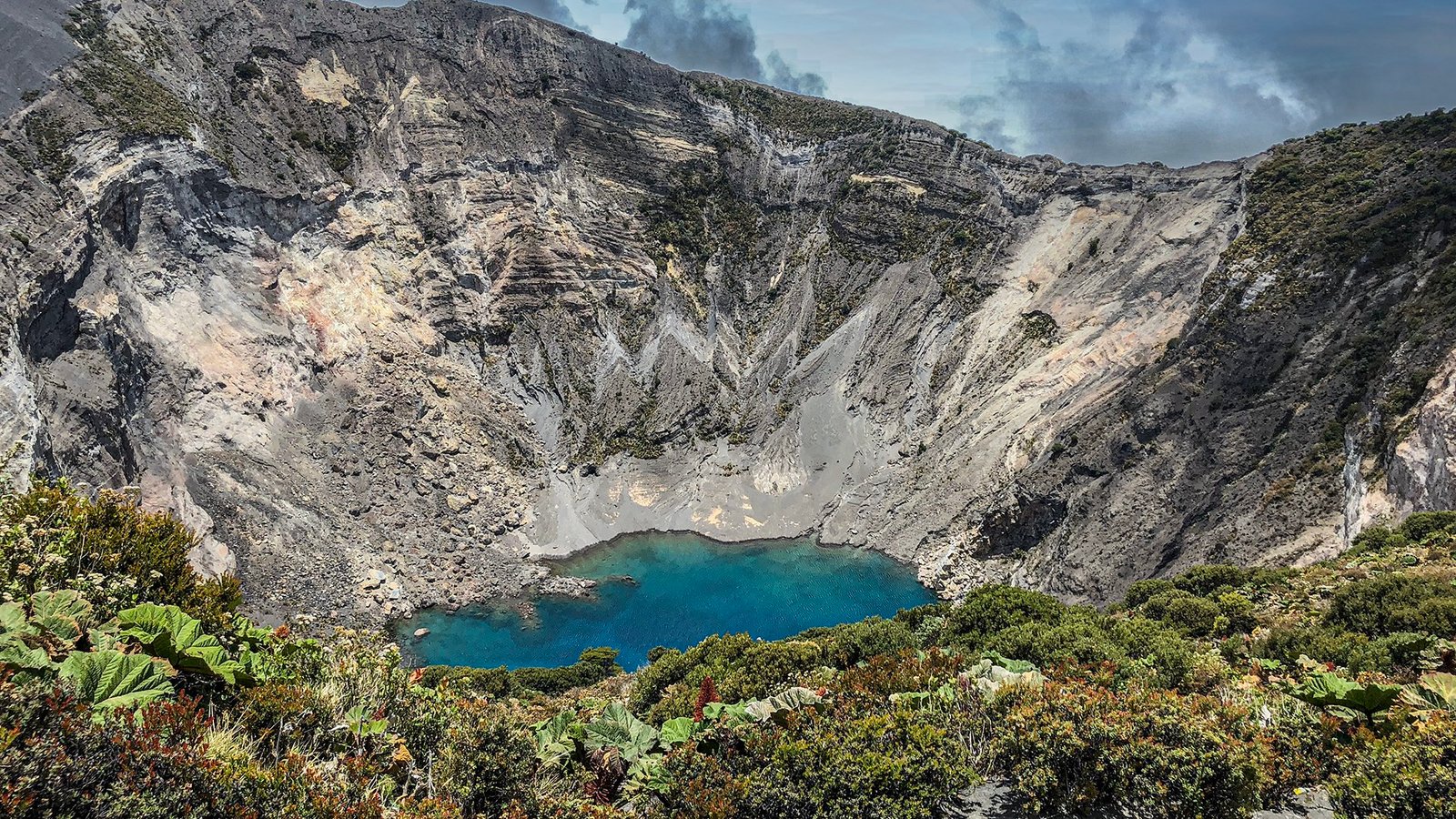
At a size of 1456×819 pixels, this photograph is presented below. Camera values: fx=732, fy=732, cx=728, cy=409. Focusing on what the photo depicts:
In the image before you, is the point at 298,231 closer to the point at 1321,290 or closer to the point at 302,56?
the point at 302,56

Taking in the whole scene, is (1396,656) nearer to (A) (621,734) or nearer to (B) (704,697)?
(B) (704,697)

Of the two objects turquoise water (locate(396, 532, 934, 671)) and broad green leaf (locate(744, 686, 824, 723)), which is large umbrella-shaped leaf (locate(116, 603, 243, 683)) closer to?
broad green leaf (locate(744, 686, 824, 723))

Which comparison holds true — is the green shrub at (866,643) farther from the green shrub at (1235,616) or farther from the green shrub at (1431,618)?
the green shrub at (1431,618)

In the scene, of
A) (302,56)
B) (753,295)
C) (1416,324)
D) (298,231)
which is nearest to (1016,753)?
(1416,324)

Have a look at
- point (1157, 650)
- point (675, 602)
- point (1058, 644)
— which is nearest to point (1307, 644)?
point (1157, 650)

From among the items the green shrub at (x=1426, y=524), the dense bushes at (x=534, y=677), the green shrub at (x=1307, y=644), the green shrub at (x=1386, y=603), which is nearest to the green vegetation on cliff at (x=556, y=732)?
the green shrub at (x=1307, y=644)

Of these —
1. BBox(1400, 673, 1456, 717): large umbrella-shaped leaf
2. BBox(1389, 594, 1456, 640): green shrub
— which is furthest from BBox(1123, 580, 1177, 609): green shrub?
BBox(1400, 673, 1456, 717): large umbrella-shaped leaf
